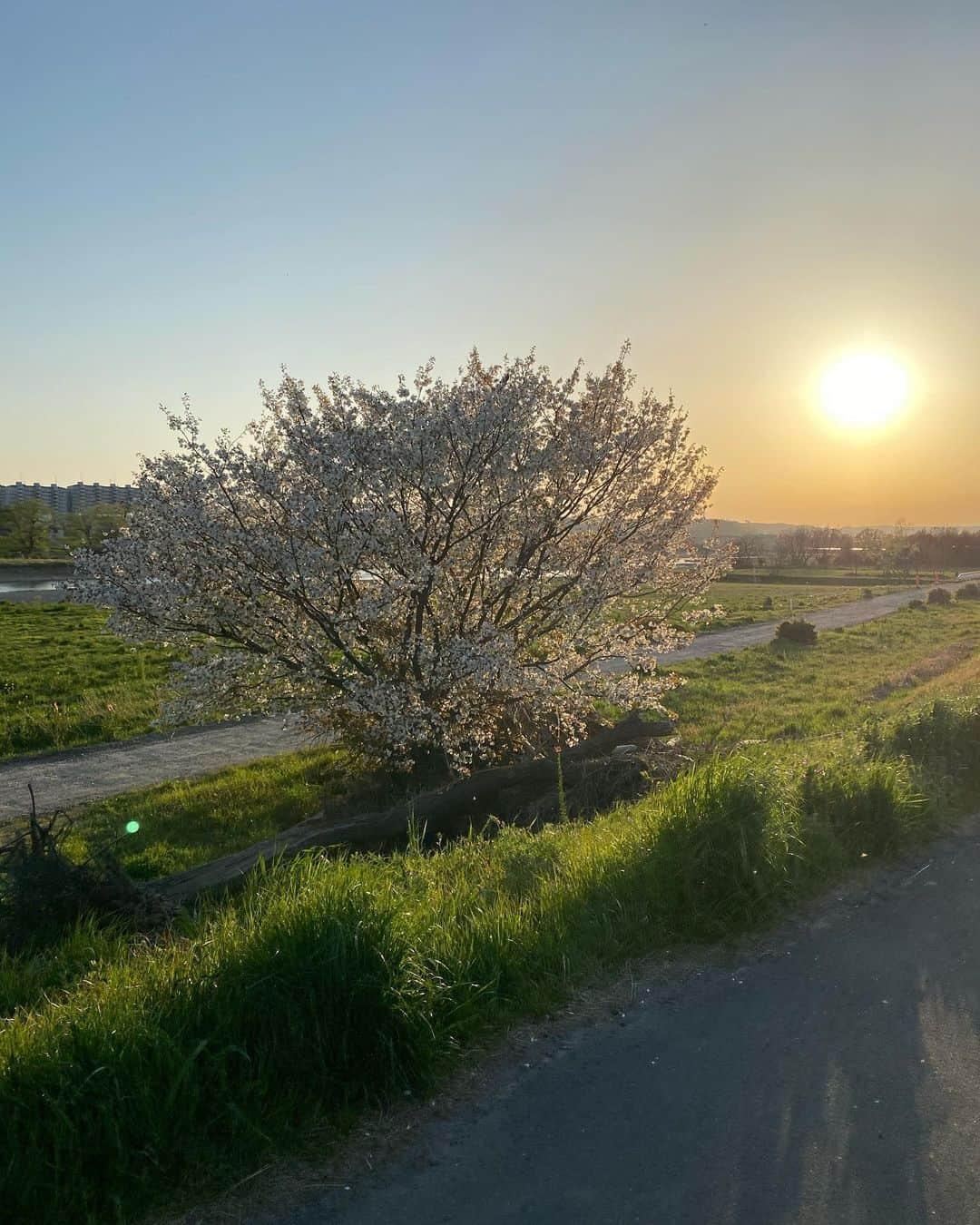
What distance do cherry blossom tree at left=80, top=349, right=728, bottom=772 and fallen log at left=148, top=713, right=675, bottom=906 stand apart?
0.65 m

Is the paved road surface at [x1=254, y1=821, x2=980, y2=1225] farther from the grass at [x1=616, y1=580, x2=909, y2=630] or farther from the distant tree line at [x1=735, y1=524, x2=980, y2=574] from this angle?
the distant tree line at [x1=735, y1=524, x2=980, y2=574]

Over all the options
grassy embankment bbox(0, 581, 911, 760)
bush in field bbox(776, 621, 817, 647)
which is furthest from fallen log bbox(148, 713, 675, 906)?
bush in field bbox(776, 621, 817, 647)

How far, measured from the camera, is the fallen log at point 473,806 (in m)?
8.61

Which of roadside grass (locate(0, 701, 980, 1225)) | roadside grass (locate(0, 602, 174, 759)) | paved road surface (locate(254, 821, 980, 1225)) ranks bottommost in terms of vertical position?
roadside grass (locate(0, 602, 174, 759))

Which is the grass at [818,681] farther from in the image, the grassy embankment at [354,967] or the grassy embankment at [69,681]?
the grassy embankment at [354,967]

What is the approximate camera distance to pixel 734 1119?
368 cm

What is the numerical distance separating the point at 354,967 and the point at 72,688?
1560cm

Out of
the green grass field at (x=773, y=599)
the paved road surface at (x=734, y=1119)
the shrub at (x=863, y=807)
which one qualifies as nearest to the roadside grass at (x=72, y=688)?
the shrub at (x=863, y=807)

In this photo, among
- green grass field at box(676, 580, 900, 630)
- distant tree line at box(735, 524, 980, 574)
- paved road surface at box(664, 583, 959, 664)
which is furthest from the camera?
distant tree line at box(735, 524, 980, 574)

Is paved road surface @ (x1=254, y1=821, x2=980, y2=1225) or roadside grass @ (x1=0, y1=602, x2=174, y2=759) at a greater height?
paved road surface @ (x1=254, y1=821, x2=980, y2=1225)

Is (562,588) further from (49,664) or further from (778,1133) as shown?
(49,664)

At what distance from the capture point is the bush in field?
28141 millimetres

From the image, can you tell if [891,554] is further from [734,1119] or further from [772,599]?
[734,1119]

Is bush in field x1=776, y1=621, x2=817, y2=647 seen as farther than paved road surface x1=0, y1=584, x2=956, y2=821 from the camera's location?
Yes
